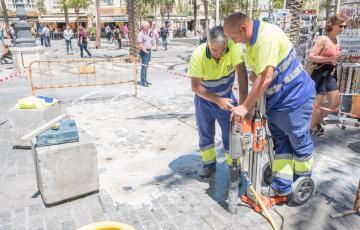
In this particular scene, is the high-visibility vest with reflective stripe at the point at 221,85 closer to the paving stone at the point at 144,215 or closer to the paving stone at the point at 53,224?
the paving stone at the point at 144,215

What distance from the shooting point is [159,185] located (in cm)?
420

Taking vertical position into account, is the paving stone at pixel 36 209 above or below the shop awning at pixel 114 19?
below

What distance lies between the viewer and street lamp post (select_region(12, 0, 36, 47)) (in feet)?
45.2

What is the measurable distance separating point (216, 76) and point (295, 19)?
862 centimetres

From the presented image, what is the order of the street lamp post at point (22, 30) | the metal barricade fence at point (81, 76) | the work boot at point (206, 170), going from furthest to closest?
the street lamp post at point (22, 30), the metal barricade fence at point (81, 76), the work boot at point (206, 170)

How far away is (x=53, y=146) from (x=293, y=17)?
9670 mm

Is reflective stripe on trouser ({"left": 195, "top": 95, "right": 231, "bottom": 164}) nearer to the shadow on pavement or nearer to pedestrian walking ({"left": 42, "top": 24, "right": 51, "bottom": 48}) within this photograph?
the shadow on pavement

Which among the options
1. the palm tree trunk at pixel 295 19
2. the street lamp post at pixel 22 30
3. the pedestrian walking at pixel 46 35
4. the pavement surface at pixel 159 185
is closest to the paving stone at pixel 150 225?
the pavement surface at pixel 159 185

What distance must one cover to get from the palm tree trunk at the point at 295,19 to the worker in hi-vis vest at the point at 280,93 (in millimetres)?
8255

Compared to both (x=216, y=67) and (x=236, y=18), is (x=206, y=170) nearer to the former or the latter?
(x=216, y=67)

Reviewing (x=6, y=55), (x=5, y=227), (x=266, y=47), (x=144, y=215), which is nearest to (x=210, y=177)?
(x=144, y=215)

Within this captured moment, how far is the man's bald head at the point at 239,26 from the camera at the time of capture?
308 centimetres

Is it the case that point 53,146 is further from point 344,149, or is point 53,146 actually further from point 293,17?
point 293,17

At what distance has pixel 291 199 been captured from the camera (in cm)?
371
